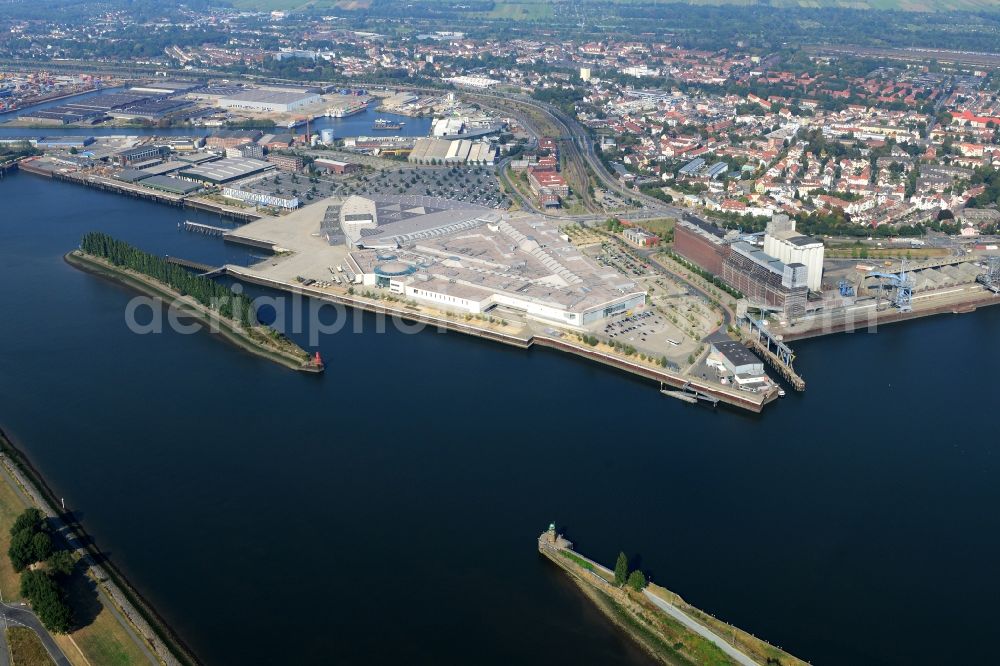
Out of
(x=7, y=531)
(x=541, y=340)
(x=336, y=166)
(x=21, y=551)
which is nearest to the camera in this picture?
(x=21, y=551)

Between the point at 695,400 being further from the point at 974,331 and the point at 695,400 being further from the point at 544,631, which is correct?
the point at 974,331

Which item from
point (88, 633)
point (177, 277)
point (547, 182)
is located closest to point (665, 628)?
point (88, 633)

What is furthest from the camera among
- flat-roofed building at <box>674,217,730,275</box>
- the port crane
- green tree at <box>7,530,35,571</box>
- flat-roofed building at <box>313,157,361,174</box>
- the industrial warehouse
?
flat-roofed building at <box>313,157,361,174</box>

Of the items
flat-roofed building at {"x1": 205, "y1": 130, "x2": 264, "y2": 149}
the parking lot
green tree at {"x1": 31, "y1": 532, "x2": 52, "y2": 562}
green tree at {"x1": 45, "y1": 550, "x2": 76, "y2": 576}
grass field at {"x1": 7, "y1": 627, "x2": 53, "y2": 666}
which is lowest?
grass field at {"x1": 7, "y1": 627, "x2": 53, "y2": 666}

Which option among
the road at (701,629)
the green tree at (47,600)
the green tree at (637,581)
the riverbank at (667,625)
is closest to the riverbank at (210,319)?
the green tree at (47,600)

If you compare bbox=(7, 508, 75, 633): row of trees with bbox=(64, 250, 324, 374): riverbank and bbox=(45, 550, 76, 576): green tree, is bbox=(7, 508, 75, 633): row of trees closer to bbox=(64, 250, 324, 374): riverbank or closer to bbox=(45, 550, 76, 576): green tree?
bbox=(45, 550, 76, 576): green tree

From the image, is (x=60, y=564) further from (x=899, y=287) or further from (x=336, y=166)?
(x=336, y=166)

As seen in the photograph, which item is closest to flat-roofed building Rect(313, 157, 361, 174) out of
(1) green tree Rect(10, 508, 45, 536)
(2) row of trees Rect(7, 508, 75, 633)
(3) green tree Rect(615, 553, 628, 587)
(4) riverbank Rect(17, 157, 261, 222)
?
(4) riverbank Rect(17, 157, 261, 222)
